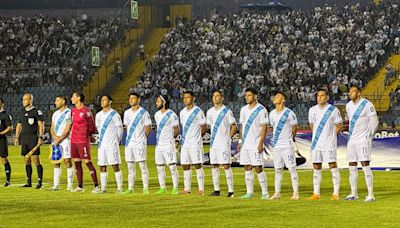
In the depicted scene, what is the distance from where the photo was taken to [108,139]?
2248 cm

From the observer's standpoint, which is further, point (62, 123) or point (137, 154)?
point (62, 123)

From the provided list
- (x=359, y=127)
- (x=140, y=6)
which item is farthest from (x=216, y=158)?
(x=140, y=6)

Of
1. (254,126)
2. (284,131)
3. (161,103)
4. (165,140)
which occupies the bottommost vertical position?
(165,140)

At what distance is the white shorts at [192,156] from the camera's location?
862 inches

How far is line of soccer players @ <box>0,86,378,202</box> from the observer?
2014 cm

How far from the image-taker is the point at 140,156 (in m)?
22.3

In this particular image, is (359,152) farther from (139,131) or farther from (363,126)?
(139,131)

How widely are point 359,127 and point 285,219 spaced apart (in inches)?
160

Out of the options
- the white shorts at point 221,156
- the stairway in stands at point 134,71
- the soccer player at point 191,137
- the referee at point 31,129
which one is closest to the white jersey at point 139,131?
the soccer player at point 191,137

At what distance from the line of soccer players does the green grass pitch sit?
596 mm

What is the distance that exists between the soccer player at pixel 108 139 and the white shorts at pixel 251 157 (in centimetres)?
306

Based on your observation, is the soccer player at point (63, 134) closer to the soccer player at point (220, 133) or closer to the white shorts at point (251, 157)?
the soccer player at point (220, 133)

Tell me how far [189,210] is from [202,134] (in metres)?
4.25

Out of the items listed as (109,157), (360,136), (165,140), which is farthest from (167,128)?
(360,136)
